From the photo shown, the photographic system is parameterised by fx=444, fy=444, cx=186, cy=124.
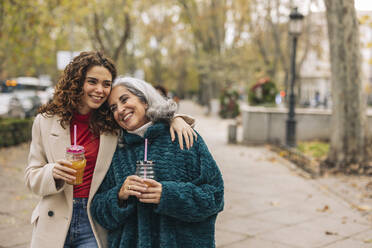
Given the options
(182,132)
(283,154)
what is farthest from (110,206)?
(283,154)

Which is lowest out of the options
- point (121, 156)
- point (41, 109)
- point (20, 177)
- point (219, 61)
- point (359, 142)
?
point (20, 177)

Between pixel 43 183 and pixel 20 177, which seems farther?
pixel 20 177

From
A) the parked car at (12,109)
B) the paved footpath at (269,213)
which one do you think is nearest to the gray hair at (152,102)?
the paved footpath at (269,213)

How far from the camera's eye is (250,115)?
1438 centimetres

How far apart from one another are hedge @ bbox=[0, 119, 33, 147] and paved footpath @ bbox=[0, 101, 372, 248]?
11.0ft

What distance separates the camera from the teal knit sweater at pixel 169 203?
2354 millimetres

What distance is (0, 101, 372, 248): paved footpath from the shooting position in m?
5.12

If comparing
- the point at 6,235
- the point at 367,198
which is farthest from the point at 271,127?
the point at 6,235

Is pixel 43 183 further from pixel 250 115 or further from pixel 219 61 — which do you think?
pixel 219 61

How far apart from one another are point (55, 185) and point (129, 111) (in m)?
0.59

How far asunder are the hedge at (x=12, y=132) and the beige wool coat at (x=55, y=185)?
1106 cm

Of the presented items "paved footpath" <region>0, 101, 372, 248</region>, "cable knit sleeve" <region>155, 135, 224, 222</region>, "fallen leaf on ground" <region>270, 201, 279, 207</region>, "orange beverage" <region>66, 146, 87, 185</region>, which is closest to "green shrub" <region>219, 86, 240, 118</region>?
"paved footpath" <region>0, 101, 372, 248</region>

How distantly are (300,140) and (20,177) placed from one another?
29.5 ft

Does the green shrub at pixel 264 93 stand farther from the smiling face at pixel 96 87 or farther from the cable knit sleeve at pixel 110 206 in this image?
the cable knit sleeve at pixel 110 206
